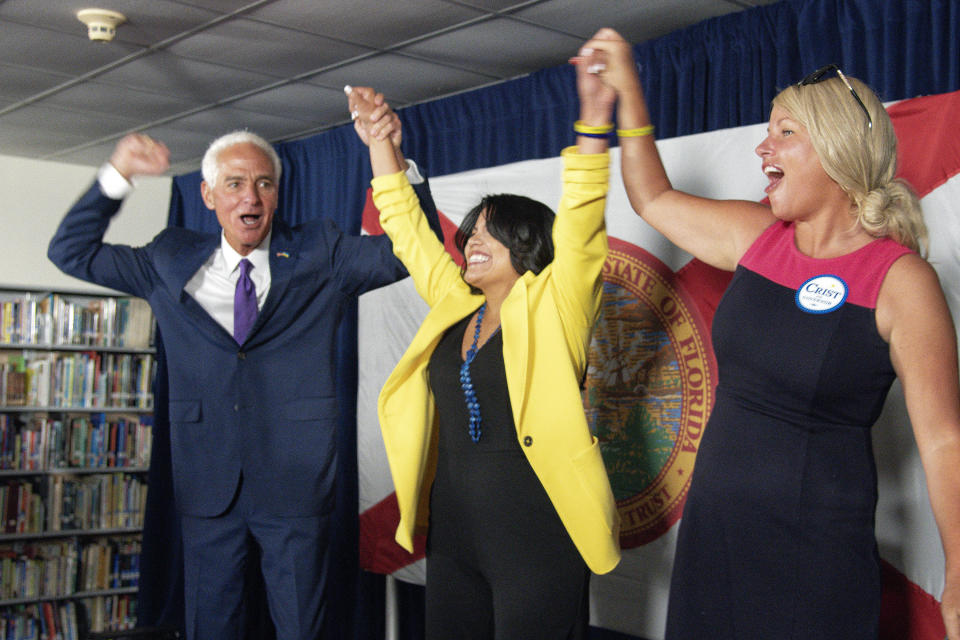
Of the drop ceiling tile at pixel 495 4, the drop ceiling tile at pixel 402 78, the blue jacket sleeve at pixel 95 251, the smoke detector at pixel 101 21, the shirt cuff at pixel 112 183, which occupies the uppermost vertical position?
the drop ceiling tile at pixel 402 78

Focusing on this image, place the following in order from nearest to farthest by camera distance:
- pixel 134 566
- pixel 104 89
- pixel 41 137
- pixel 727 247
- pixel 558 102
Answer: pixel 727 247
pixel 558 102
pixel 104 89
pixel 41 137
pixel 134 566

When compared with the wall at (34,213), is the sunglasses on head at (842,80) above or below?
below

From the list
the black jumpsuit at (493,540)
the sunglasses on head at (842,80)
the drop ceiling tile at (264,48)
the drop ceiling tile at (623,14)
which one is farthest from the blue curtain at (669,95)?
the black jumpsuit at (493,540)

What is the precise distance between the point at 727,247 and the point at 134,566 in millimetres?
4555

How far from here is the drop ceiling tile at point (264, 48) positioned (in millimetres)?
3248

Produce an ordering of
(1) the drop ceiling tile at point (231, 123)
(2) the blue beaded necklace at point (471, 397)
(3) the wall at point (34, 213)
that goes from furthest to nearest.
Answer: (3) the wall at point (34, 213)
(1) the drop ceiling tile at point (231, 123)
(2) the blue beaded necklace at point (471, 397)

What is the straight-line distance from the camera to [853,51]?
273 centimetres

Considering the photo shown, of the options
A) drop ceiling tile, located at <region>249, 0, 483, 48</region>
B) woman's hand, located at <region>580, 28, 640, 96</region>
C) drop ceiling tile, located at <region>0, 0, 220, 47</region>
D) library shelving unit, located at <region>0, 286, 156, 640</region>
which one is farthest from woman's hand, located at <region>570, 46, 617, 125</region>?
library shelving unit, located at <region>0, 286, 156, 640</region>

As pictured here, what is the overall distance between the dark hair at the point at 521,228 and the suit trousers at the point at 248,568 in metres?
0.87

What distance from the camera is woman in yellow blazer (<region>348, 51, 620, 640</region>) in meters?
1.80

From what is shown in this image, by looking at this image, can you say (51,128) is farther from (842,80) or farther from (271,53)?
(842,80)

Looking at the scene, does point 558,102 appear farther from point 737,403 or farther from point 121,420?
point 121,420

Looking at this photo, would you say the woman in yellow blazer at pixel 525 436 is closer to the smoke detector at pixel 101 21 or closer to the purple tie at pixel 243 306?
the purple tie at pixel 243 306

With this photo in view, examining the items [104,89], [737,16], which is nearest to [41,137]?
[104,89]
